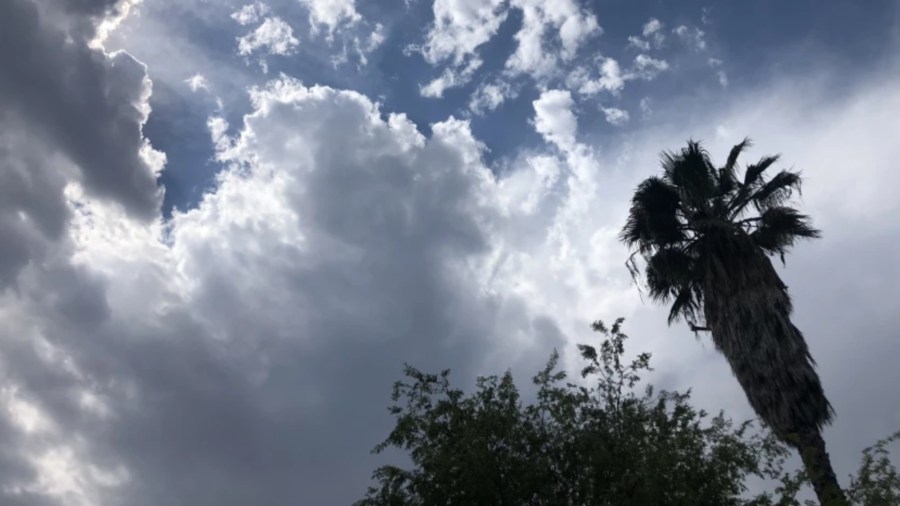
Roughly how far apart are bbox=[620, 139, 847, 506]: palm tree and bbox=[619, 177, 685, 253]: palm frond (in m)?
0.03

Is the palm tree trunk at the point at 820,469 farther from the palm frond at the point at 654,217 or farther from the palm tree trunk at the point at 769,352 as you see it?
the palm frond at the point at 654,217

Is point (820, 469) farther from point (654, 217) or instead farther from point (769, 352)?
point (654, 217)

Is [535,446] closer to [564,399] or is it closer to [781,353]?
[564,399]

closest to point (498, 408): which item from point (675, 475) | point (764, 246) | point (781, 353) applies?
point (675, 475)

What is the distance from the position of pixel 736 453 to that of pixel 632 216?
8454mm

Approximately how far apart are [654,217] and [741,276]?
3114mm

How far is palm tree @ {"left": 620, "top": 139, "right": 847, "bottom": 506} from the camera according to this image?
16.5m

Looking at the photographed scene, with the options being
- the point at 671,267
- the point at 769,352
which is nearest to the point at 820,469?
the point at 769,352

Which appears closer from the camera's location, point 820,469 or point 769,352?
point 820,469

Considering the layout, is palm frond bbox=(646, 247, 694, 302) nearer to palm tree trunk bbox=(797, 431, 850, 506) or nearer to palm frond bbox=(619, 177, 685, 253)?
palm frond bbox=(619, 177, 685, 253)

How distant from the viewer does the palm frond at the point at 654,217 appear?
2056cm

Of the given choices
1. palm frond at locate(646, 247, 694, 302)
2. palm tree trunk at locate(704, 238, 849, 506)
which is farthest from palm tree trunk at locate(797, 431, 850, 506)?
palm frond at locate(646, 247, 694, 302)

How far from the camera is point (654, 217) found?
2073 centimetres

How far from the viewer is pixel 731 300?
18422 millimetres
